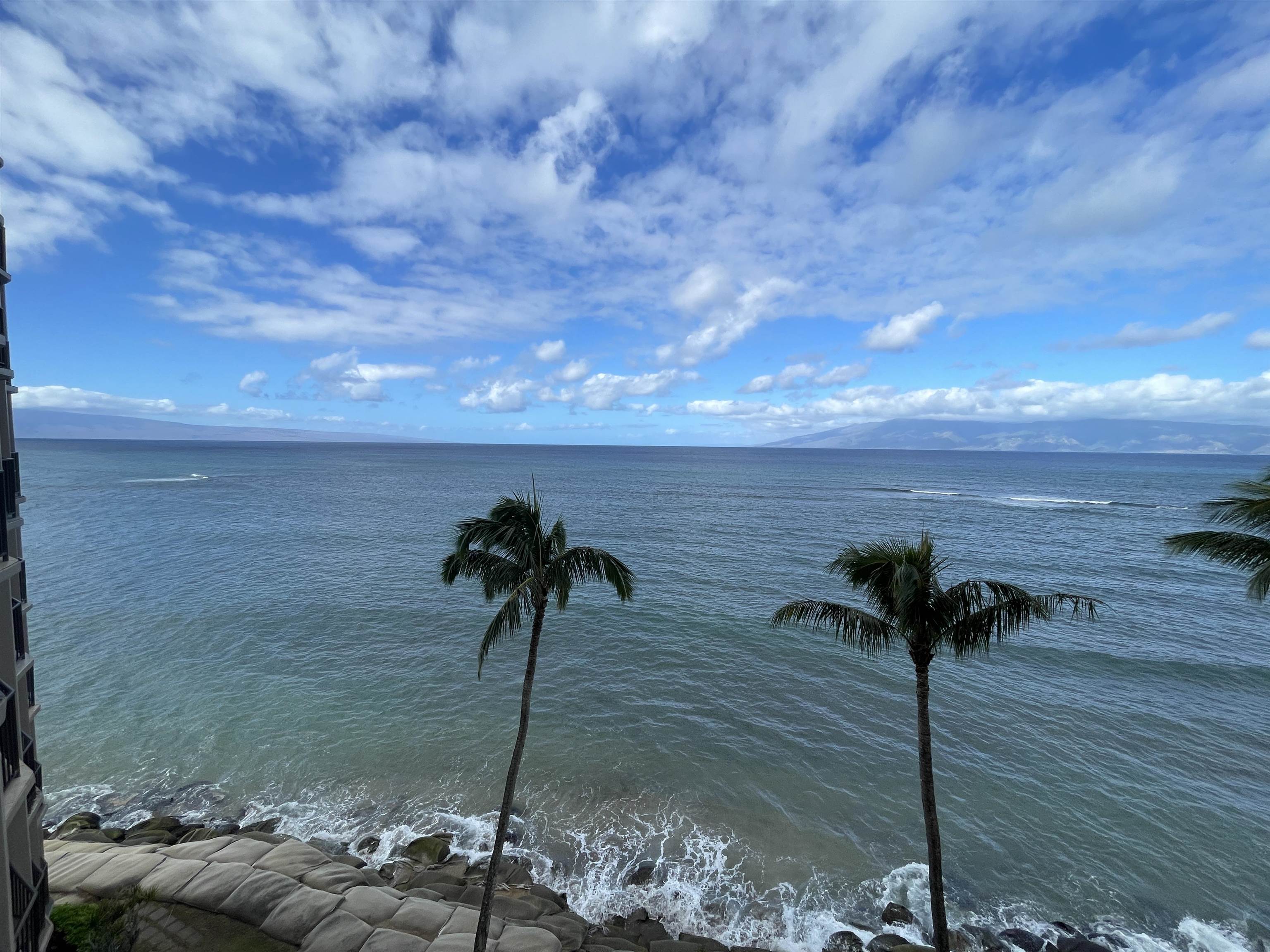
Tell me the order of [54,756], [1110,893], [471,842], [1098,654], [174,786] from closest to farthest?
1. [1110,893]
2. [471,842]
3. [174,786]
4. [54,756]
5. [1098,654]

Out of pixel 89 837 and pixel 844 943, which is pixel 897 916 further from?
pixel 89 837

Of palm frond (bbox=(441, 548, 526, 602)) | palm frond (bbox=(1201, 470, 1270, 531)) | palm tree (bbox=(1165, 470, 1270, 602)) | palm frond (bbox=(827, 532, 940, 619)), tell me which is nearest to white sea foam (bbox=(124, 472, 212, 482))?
palm frond (bbox=(441, 548, 526, 602))

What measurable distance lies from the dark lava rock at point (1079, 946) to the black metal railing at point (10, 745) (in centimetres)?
2555

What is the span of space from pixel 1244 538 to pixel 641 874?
63.6ft

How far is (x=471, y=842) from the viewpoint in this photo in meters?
19.2

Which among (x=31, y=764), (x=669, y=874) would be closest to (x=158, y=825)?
(x=31, y=764)

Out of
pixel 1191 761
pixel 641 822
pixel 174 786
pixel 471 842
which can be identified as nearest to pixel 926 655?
pixel 641 822

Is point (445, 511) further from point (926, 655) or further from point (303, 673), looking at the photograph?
point (926, 655)

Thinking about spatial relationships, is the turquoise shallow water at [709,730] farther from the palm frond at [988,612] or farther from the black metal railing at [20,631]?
the black metal railing at [20,631]

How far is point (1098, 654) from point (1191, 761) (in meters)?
11.8

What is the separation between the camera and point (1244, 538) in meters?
13.7

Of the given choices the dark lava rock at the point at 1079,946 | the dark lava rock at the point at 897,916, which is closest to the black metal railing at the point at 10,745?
the dark lava rock at the point at 897,916

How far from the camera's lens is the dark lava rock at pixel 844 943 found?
15.5 m

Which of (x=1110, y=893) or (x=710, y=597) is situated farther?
(x=710, y=597)
